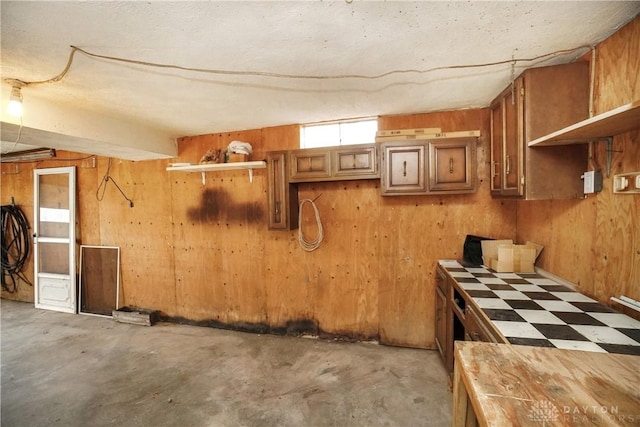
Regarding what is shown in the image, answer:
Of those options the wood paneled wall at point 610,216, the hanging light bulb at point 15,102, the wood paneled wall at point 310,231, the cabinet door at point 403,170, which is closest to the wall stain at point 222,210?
the wood paneled wall at point 310,231

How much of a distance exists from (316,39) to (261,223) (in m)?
2.10

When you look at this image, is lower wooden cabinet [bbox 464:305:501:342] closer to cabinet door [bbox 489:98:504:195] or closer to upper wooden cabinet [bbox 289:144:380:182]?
cabinet door [bbox 489:98:504:195]

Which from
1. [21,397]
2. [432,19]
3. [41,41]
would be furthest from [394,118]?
[21,397]

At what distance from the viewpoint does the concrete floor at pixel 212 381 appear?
190 cm

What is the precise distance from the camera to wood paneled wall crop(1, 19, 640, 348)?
2.27 m

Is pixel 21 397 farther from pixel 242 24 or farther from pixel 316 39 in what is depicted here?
pixel 316 39

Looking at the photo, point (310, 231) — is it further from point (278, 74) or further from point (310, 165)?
point (278, 74)

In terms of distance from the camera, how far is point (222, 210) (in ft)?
10.7

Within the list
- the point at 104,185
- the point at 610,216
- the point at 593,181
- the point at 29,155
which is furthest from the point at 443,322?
the point at 29,155

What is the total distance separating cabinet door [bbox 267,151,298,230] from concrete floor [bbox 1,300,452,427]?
134 centimetres

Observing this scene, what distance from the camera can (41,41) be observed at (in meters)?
1.42

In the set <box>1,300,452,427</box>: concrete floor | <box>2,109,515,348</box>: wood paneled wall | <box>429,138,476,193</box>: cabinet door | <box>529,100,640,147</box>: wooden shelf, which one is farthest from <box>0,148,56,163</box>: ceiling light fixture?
<box>529,100,640,147</box>: wooden shelf

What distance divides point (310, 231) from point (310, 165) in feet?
2.48

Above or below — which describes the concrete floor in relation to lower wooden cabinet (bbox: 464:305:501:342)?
below
